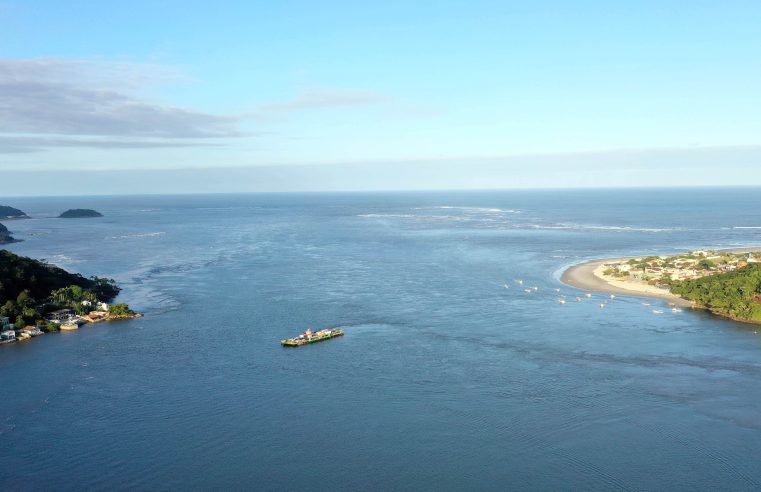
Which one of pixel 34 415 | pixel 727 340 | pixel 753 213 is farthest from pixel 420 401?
pixel 753 213

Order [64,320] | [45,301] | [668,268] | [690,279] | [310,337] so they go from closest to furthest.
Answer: [310,337] < [64,320] < [45,301] < [690,279] < [668,268]

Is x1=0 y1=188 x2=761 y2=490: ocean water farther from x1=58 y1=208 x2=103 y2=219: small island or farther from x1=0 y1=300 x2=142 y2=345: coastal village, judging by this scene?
x1=58 y1=208 x2=103 y2=219: small island

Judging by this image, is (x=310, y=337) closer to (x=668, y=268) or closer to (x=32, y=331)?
(x=32, y=331)

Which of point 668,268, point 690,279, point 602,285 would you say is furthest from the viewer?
point 668,268

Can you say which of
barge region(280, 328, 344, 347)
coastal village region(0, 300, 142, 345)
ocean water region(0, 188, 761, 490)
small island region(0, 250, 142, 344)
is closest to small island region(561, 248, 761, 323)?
ocean water region(0, 188, 761, 490)

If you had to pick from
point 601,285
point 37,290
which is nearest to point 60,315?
point 37,290

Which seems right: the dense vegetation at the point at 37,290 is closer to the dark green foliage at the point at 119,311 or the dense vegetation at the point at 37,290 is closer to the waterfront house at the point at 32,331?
the waterfront house at the point at 32,331

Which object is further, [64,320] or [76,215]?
[76,215]
